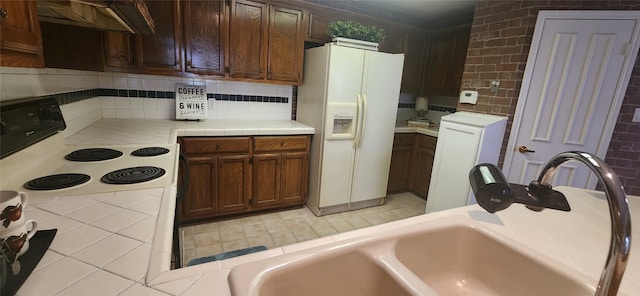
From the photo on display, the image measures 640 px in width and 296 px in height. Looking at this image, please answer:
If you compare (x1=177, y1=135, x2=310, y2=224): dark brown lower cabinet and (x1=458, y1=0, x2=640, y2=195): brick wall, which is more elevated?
(x1=458, y1=0, x2=640, y2=195): brick wall

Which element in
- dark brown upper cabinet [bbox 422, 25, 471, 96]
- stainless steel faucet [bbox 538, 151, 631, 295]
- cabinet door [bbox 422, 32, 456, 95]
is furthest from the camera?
cabinet door [bbox 422, 32, 456, 95]

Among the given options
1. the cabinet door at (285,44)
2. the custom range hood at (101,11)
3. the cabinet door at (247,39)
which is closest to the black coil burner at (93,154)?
the custom range hood at (101,11)

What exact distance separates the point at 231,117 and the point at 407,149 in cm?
218

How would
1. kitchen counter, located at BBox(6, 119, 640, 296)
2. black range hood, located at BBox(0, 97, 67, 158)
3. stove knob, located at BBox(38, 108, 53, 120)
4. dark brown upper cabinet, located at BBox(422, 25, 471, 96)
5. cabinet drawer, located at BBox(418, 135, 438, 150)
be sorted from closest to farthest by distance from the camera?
kitchen counter, located at BBox(6, 119, 640, 296), black range hood, located at BBox(0, 97, 67, 158), stove knob, located at BBox(38, 108, 53, 120), cabinet drawer, located at BBox(418, 135, 438, 150), dark brown upper cabinet, located at BBox(422, 25, 471, 96)

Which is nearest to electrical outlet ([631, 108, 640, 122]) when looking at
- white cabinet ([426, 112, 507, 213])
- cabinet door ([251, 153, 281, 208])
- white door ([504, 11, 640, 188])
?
white door ([504, 11, 640, 188])

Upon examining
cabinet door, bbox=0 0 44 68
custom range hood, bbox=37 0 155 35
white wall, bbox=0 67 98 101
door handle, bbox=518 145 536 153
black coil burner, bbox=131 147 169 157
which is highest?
custom range hood, bbox=37 0 155 35

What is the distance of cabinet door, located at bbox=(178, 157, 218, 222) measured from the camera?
7.89ft

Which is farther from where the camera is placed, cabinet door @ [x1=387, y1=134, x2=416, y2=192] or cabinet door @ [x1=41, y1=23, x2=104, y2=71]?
cabinet door @ [x1=387, y1=134, x2=416, y2=192]

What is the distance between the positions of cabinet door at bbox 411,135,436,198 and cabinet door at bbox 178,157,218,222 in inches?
95.0

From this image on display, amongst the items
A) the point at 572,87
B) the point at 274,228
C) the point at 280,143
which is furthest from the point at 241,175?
the point at 572,87

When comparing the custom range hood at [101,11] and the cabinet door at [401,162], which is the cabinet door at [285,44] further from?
the cabinet door at [401,162]

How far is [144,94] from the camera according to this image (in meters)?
2.62

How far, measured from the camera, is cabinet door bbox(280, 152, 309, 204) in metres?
2.79

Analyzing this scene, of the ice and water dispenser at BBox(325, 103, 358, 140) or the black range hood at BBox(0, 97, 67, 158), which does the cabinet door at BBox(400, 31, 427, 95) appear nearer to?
the ice and water dispenser at BBox(325, 103, 358, 140)
